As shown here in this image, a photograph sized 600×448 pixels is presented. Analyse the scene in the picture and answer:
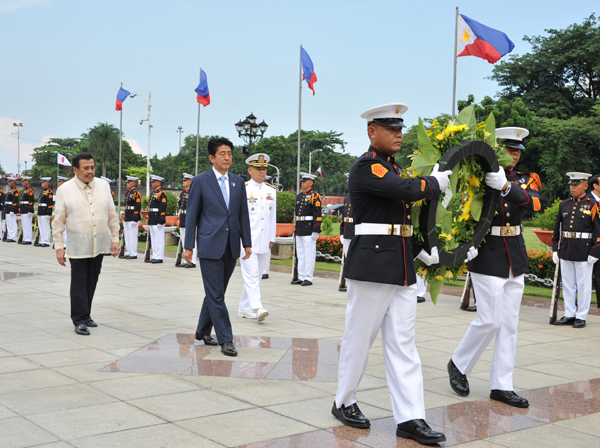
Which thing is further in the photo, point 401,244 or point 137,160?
point 137,160

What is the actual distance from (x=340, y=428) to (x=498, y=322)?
1.54 metres

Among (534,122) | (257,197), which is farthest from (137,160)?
(257,197)

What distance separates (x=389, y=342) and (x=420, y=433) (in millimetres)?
567

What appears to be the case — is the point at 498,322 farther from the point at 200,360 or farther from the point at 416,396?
the point at 200,360

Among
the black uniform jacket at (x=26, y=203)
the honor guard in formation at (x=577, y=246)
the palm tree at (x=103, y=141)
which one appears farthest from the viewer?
the palm tree at (x=103, y=141)

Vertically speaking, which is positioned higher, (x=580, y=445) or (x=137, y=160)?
(x=137, y=160)

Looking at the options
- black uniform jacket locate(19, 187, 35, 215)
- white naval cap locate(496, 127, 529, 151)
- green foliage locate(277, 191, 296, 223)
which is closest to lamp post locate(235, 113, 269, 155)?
green foliage locate(277, 191, 296, 223)

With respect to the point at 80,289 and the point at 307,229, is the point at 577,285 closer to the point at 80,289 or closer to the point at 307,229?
the point at 307,229

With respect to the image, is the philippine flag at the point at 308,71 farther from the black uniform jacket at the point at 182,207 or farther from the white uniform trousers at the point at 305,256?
the white uniform trousers at the point at 305,256

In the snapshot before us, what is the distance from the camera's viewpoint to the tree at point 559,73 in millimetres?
46188

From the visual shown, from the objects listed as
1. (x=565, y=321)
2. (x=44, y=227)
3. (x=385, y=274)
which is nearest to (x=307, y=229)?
(x=565, y=321)

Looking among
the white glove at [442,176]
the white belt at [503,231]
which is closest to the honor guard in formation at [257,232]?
the white belt at [503,231]

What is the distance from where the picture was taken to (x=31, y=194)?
22.2m

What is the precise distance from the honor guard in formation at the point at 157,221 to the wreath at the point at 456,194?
1203cm
